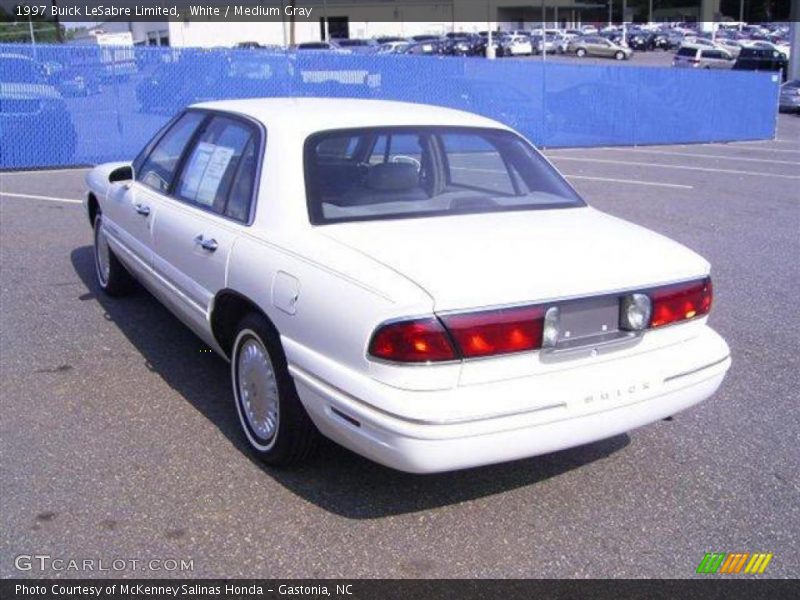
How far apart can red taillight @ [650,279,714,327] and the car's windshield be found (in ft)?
2.93

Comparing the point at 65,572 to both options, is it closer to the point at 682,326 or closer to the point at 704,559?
the point at 704,559

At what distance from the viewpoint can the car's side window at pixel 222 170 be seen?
4.00m

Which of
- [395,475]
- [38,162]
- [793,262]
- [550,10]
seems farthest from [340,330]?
[550,10]

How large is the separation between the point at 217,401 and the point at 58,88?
11.1 meters

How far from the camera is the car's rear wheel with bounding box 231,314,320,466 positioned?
11.6ft

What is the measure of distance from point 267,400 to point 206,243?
83 centimetres

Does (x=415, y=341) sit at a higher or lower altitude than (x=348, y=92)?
lower

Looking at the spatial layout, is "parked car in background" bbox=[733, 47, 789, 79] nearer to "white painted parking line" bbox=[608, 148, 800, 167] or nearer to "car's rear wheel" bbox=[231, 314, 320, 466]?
"white painted parking line" bbox=[608, 148, 800, 167]

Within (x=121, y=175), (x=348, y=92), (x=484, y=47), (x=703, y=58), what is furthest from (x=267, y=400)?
(x=484, y=47)

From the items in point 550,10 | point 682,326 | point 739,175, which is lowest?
point 739,175

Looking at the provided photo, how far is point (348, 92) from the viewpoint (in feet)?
52.7

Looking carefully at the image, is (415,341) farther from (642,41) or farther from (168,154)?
(642,41)

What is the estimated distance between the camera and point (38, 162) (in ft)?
44.9

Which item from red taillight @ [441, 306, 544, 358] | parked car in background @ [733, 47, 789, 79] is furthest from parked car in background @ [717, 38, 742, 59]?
red taillight @ [441, 306, 544, 358]
